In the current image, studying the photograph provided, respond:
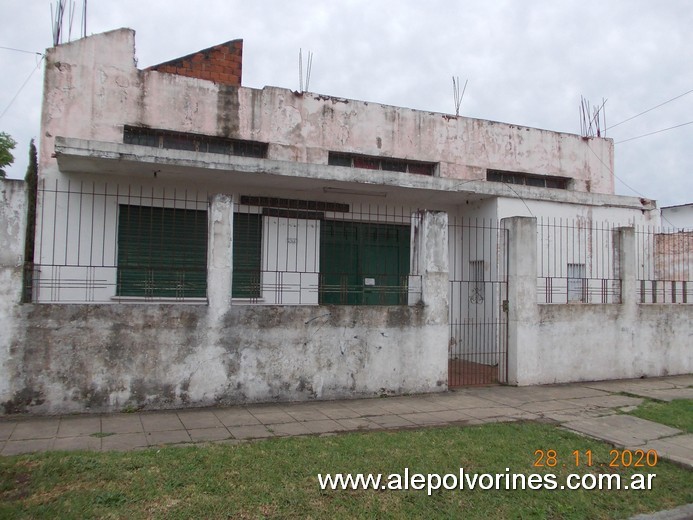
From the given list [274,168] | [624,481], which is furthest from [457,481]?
[274,168]

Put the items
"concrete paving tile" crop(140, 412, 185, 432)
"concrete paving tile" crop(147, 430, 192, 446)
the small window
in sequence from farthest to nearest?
the small window
"concrete paving tile" crop(140, 412, 185, 432)
"concrete paving tile" crop(147, 430, 192, 446)

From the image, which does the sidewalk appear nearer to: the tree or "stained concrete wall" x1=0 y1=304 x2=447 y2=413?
"stained concrete wall" x1=0 y1=304 x2=447 y2=413

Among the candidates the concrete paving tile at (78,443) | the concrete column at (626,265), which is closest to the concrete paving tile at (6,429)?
the concrete paving tile at (78,443)

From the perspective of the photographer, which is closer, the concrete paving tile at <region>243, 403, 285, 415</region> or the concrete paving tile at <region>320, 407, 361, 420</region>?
the concrete paving tile at <region>320, 407, 361, 420</region>

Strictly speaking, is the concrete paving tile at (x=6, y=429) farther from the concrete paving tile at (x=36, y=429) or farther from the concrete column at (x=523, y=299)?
the concrete column at (x=523, y=299)

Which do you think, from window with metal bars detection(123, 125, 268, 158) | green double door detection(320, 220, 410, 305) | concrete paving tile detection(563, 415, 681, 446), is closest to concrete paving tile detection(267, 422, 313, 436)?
concrete paving tile detection(563, 415, 681, 446)

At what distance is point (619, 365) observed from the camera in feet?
32.7

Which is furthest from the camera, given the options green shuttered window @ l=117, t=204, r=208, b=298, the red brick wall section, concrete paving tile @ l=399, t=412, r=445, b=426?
the red brick wall section

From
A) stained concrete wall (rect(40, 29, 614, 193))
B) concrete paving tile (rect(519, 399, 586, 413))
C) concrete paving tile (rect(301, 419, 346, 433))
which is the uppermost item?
stained concrete wall (rect(40, 29, 614, 193))

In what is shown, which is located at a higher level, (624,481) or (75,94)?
(75,94)

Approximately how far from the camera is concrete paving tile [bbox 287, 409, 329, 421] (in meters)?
6.62

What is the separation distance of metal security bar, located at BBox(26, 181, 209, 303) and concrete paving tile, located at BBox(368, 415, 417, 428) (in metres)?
3.69

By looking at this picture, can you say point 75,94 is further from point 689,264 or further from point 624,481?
point 689,264

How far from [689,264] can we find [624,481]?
942cm
